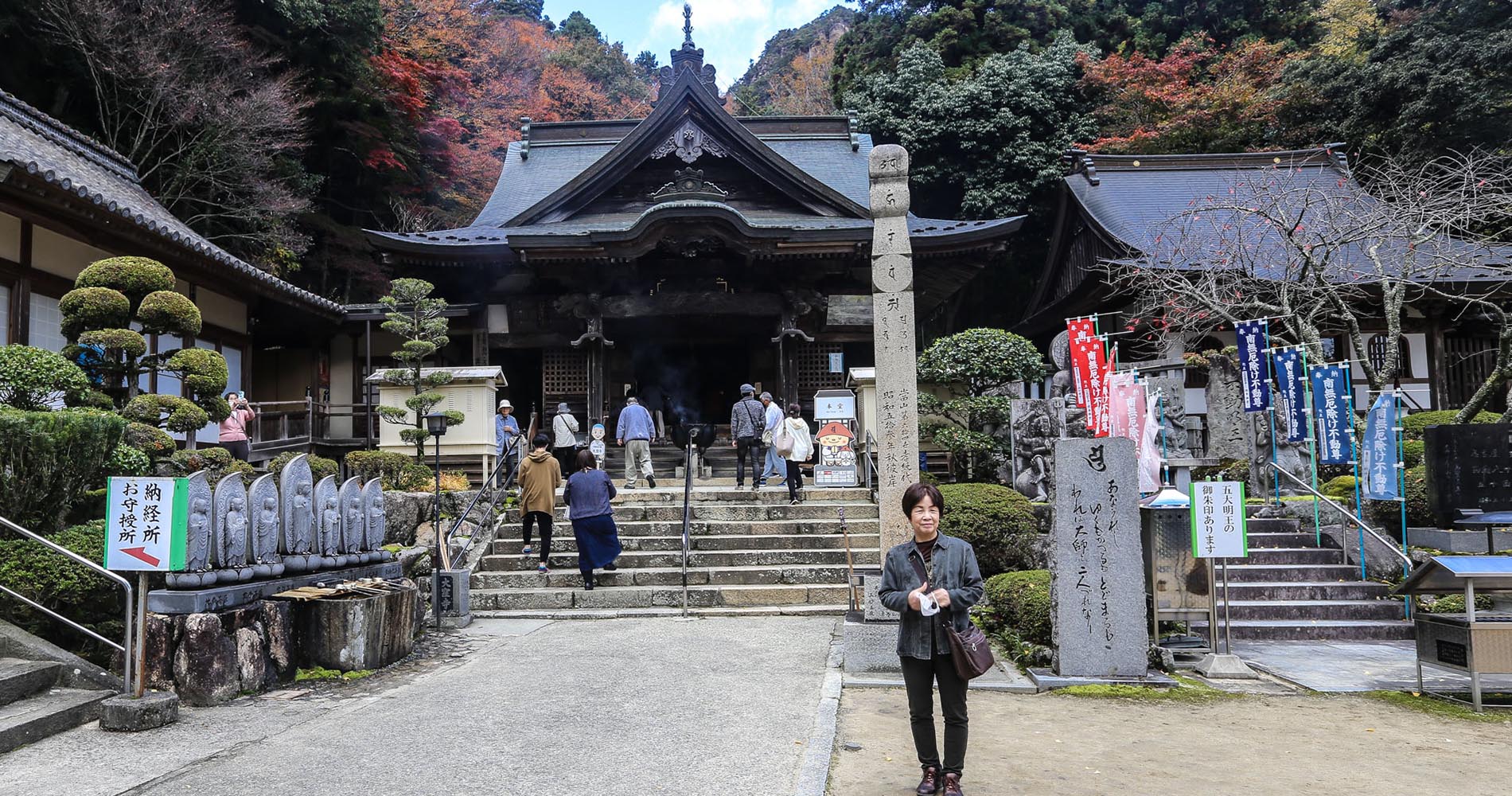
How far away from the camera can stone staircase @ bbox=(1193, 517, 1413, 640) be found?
902 cm

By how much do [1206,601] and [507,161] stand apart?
69.1 feet

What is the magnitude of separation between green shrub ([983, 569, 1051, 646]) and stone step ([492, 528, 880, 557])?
112 inches

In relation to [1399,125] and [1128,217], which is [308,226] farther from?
[1399,125]

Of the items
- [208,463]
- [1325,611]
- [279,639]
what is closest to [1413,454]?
[1325,611]

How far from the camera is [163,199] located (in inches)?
720

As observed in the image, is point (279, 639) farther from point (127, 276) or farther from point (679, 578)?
point (679, 578)

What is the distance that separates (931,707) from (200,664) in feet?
16.1

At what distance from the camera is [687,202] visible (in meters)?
16.3

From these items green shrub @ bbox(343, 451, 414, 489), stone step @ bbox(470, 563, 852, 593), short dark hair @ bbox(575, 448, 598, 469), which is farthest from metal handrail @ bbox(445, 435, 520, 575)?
short dark hair @ bbox(575, 448, 598, 469)

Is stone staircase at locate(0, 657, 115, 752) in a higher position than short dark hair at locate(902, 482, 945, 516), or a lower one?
lower

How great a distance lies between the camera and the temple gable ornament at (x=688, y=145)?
61.1 ft

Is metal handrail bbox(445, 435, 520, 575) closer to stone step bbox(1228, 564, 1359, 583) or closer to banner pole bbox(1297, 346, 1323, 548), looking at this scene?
stone step bbox(1228, 564, 1359, 583)

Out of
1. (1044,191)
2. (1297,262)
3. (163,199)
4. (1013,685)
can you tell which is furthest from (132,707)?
(1044,191)

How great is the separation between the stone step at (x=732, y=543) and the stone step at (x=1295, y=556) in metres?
4.47
